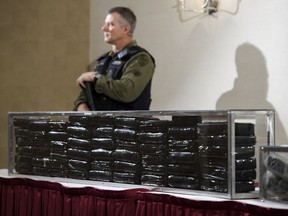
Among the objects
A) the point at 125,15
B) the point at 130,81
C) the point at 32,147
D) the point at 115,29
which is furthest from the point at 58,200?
the point at 125,15

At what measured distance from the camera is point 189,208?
2361 mm

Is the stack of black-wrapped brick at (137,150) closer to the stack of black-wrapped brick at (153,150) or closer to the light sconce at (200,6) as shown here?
the stack of black-wrapped brick at (153,150)

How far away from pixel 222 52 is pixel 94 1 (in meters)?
1.49

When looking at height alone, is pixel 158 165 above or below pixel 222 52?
below

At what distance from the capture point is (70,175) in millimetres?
2982

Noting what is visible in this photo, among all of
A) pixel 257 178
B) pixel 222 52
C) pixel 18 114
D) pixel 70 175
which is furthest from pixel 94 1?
pixel 257 178

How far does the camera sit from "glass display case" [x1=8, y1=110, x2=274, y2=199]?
7.77ft

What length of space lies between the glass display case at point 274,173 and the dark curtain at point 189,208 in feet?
0.44

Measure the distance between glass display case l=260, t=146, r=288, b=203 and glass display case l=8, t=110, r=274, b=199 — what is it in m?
0.08

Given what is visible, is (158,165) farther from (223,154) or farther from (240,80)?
(240,80)

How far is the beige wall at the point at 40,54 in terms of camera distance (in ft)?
15.2

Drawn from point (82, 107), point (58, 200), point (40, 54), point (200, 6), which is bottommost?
point (58, 200)

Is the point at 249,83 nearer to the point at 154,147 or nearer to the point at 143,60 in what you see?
the point at 143,60

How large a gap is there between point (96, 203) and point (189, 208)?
0.54 meters
